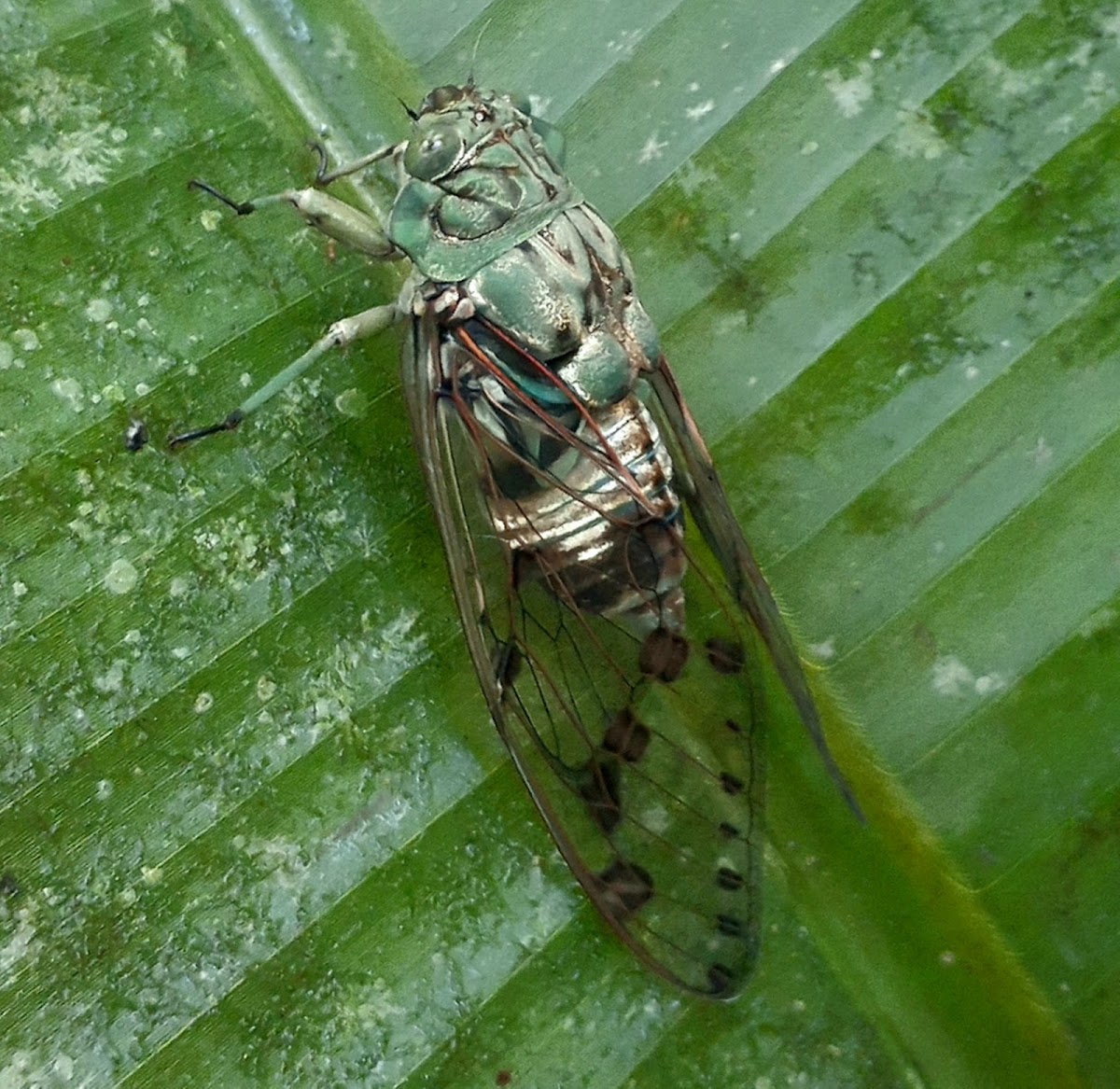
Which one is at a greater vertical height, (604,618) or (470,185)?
(470,185)

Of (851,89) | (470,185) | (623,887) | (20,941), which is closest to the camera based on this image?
(20,941)

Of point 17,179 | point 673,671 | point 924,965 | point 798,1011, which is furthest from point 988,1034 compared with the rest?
point 17,179

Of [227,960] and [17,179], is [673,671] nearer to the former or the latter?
[227,960]

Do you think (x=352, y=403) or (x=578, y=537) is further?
(x=352, y=403)

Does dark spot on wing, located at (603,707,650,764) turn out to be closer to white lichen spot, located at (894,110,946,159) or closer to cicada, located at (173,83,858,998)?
cicada, located at (173,83,858,998)

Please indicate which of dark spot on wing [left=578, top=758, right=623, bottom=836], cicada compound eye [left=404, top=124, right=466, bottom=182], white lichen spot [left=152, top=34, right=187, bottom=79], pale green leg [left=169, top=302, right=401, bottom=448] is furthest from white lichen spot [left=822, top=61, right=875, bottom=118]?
dark spot on wing [left=578, top=758, right=623, bottom=836]

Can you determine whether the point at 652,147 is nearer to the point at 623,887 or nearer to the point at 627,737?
the point at 627,737

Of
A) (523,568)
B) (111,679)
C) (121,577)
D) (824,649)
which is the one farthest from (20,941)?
(824,649)
